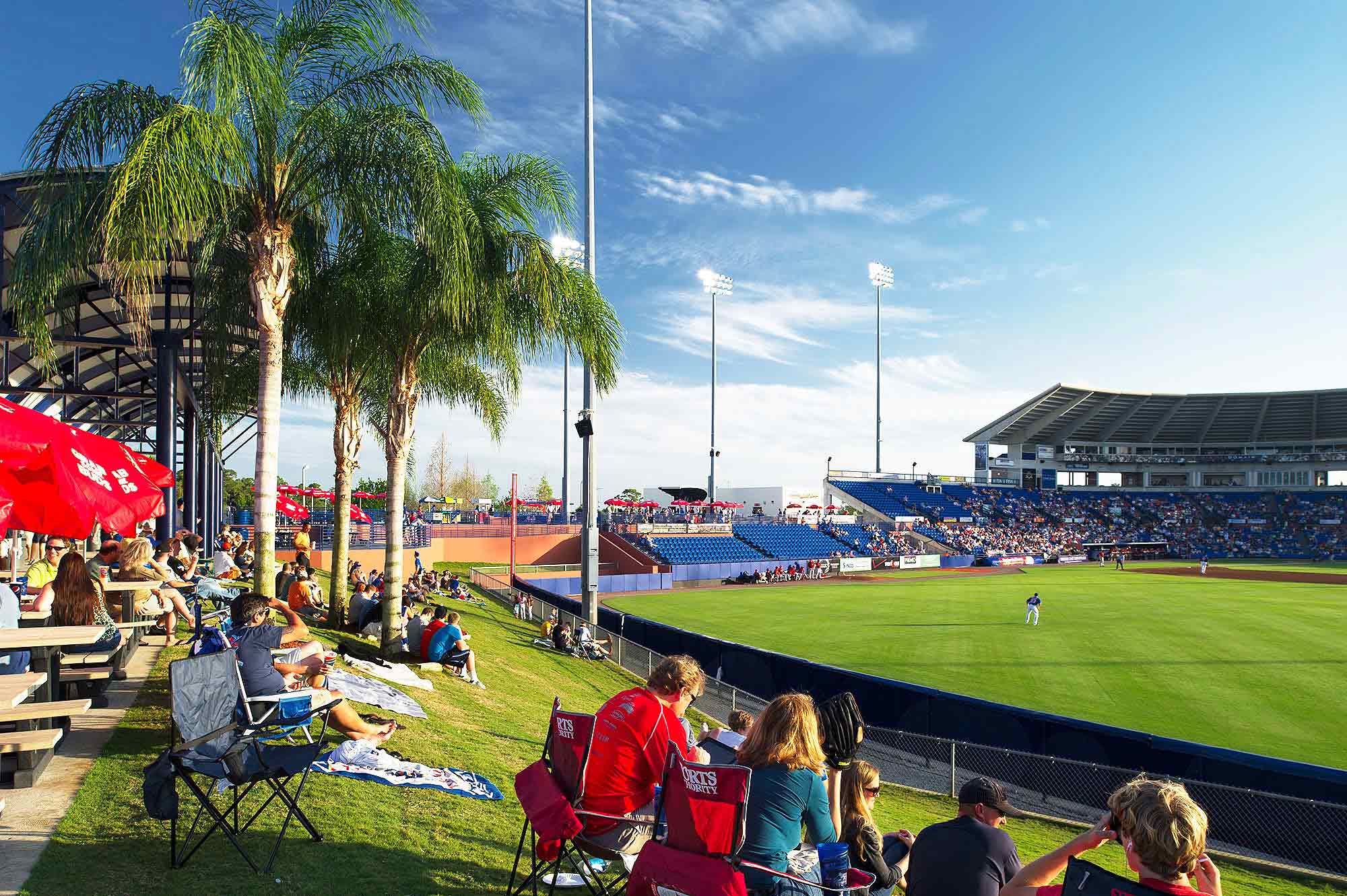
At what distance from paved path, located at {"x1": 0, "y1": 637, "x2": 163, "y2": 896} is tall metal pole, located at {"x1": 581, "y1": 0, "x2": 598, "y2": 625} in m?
15.6

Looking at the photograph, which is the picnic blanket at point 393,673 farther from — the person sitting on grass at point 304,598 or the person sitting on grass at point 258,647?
the person sitting on grass at point 304,598

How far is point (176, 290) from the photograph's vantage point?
79.6ft

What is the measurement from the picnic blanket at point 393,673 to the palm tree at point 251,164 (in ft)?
5.46

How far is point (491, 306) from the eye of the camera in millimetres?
13156

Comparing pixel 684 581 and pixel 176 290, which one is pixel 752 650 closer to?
pixel 176 290

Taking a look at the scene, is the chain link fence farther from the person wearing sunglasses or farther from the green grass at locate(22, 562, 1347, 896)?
the person wearing sunglasses

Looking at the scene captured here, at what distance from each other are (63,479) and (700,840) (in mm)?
6548

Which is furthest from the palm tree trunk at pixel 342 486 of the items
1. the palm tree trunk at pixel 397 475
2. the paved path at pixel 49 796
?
the paved path at pixel 49 796

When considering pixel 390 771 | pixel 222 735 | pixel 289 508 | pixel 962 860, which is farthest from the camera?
pixel 289 508

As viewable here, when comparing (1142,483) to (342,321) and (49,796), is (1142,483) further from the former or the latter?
(49,796)

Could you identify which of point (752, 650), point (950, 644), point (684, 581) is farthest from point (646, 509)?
point (752, 650)

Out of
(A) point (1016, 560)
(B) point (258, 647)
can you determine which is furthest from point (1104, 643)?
(A) point (1016, 560)

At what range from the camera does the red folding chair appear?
3.83 meters

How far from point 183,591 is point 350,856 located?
1012 cm
